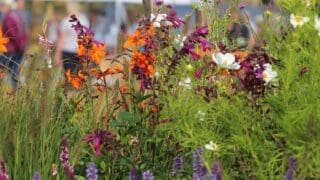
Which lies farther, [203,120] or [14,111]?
[14,111]

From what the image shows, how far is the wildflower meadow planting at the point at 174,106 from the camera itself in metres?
2.70

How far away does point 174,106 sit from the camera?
2.89 metres

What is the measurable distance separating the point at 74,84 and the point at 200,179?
4.11 ft

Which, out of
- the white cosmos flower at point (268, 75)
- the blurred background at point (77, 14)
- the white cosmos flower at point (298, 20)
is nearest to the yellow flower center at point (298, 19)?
the white cosmos flower at point (298, 20)

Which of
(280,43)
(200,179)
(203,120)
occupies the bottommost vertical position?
(200,179)

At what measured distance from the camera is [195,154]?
2.77 metres

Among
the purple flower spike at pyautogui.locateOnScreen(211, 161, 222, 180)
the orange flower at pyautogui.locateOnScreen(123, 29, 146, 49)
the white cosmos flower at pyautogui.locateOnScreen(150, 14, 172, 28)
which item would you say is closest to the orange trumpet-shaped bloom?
the orange flower at pyautogui.locateOnScreen(123, 29, 146, 49)

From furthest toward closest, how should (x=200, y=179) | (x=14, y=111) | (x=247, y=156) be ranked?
1. (x=14, y=111)
2. (x=247, y=156)
3. (x=200, y=179)

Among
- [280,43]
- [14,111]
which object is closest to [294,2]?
[280,43]

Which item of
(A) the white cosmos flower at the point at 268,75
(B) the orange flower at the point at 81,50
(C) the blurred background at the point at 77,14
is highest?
(C) the blurred background at the point at 77,14

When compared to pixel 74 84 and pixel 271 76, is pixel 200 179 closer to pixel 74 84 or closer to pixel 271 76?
pixel 271 76

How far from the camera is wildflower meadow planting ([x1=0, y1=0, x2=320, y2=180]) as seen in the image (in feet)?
8.86

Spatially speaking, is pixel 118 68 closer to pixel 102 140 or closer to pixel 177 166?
pixel 102 140

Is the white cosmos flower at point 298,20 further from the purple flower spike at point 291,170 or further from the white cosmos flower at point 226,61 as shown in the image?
the purple flower spike at point 291,170
